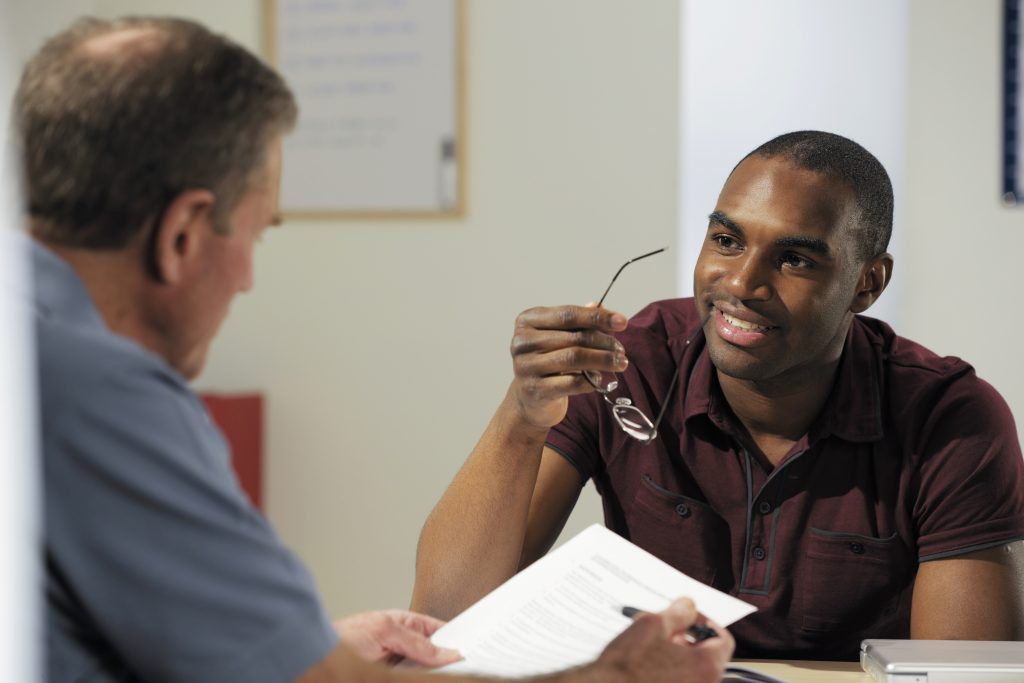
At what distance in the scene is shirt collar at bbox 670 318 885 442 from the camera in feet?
5.40

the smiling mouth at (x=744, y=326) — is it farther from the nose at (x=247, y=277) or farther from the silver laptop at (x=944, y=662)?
the nose at (x=247, y=277)

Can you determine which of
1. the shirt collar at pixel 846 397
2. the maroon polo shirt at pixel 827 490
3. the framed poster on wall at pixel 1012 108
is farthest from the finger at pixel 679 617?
the framed poster on wall at pixel 1012 108

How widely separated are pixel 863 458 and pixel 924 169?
1.56 metres

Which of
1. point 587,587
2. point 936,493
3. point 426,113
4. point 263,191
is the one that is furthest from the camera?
point 426,113

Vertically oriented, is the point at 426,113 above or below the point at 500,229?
above

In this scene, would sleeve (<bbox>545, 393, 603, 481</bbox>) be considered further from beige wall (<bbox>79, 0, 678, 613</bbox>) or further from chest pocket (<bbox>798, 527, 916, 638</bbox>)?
beige wall (<bbox>79, 0, 678, 613</bbox>)

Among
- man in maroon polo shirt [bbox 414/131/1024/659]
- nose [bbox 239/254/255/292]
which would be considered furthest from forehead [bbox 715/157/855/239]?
nose [bbox 239/254/255/292]

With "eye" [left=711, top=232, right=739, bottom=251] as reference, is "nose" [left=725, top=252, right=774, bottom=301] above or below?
below

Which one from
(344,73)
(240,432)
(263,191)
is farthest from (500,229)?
(263,191)

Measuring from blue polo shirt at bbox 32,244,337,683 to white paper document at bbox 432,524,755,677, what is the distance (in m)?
0.37

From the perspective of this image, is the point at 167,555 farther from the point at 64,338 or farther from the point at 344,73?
the point at 344,73

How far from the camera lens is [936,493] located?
1.56m

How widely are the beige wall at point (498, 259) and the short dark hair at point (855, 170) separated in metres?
1.25

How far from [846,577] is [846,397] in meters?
0.27
